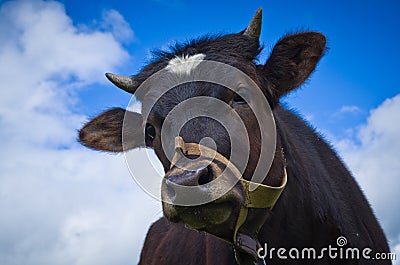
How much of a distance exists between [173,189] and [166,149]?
1122mm

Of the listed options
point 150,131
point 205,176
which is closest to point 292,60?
point 150,131

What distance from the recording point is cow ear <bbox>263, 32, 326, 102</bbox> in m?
5.31

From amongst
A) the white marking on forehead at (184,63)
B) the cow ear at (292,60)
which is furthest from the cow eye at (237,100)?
the cow ear at (292,60)

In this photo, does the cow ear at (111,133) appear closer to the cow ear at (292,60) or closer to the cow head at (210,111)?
the cow head at (210,111)

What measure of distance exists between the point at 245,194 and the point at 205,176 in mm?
638

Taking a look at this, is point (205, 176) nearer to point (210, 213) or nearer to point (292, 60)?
point (210, 213)

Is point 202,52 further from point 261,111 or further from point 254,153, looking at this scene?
point 254,153

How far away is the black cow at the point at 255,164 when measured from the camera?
13.9ft

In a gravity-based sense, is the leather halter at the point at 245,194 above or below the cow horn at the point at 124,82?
below

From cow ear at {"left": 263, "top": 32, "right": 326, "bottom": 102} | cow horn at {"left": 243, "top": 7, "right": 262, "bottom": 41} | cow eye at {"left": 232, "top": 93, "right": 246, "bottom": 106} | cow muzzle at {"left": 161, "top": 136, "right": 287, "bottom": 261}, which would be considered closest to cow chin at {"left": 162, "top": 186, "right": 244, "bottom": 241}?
cow muzzle at {"left": 161, "top": 136, "right": 287, "bottom": 261}

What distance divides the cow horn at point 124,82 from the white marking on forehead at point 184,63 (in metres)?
0.64

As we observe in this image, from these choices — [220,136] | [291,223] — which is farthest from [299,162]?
[220,136]

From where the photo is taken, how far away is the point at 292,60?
538 centimetres

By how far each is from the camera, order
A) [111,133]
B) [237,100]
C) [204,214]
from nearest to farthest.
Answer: [204,214]
[237,100]
[111,133]
